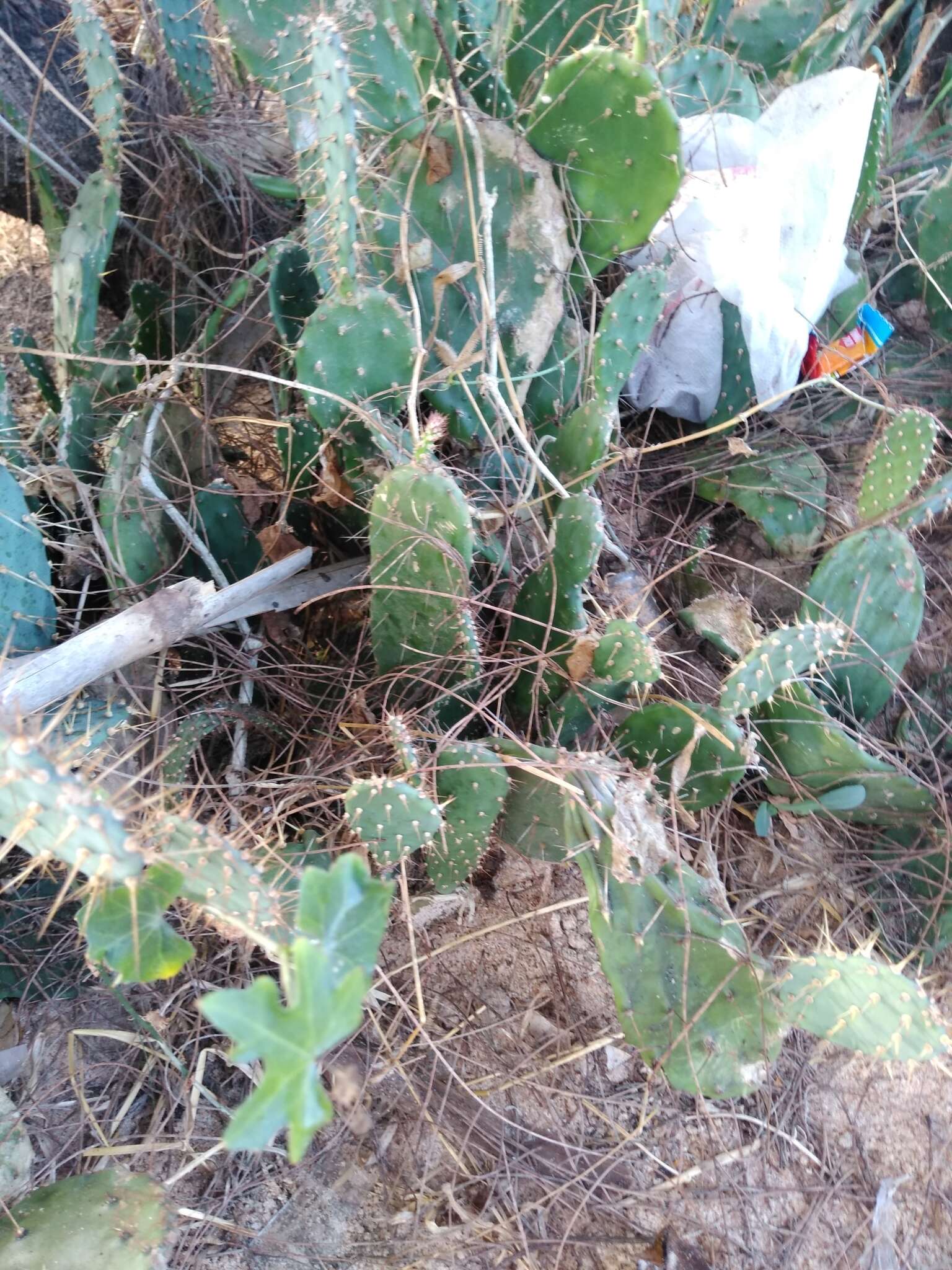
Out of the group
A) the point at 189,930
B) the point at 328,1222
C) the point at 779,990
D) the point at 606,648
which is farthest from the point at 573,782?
the point at 328,1222

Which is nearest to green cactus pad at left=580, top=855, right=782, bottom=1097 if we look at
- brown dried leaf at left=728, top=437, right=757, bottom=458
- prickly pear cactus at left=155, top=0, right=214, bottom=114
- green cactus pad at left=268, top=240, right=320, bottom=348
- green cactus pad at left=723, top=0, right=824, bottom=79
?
brown dried leaf at left=728, top=437, right=757, bottom=458

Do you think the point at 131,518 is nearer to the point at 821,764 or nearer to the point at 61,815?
the point at 61,815

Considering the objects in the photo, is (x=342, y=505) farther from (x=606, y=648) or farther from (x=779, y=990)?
(x=779, y=990)

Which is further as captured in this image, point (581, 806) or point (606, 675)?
point (606, 675)

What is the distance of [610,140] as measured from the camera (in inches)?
48.0

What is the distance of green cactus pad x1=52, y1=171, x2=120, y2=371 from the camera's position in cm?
135

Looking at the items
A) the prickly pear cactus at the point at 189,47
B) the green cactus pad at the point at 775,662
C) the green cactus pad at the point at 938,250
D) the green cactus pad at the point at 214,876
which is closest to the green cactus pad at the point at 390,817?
the green cactus pad at the point at 214,876

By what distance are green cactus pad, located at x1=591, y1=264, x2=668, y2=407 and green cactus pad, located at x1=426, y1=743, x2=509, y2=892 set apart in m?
0.55

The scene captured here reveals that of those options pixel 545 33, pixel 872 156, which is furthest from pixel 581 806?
pixel 872 156

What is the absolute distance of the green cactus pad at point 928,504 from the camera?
4.21 feet

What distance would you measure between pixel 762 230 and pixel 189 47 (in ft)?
3.70

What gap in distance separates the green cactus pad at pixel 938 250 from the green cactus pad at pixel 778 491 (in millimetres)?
453

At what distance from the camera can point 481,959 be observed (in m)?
1.29

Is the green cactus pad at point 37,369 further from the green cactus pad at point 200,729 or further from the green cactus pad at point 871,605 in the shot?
the green cactus pad at point 871,605
